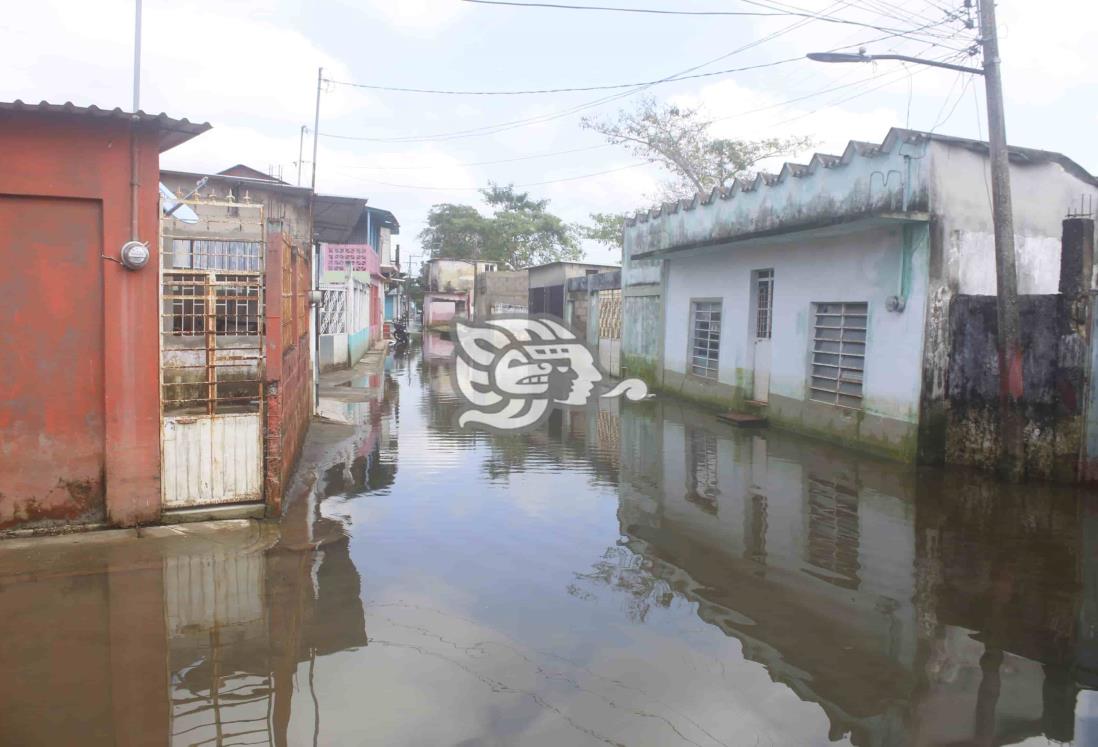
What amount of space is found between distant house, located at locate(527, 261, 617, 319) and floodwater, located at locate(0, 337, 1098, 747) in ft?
69.1

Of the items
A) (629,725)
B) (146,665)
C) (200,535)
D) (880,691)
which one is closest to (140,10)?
(200,535)

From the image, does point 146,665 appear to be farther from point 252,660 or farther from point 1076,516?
point 1076,516

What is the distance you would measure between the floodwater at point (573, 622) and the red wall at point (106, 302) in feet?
1.93

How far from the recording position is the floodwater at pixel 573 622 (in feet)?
12.6

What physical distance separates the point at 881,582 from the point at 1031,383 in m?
5.01

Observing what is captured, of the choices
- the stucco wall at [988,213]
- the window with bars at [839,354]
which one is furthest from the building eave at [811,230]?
the window with bars at [839,354]

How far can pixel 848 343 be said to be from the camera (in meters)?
11.9

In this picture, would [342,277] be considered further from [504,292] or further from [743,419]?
[504,292]

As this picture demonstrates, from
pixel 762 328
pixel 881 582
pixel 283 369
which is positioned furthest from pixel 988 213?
pixel 283 369

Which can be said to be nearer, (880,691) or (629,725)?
(629,725)

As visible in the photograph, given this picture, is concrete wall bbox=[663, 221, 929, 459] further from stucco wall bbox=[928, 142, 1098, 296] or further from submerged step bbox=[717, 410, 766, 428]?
stucco wall bbox=[928, 142, 1098, 296]

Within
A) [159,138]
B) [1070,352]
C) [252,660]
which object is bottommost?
[252,660]

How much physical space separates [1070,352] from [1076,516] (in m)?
2.28

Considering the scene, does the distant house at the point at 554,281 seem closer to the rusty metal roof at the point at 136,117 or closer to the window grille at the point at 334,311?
the window grille at the point at 334,311
